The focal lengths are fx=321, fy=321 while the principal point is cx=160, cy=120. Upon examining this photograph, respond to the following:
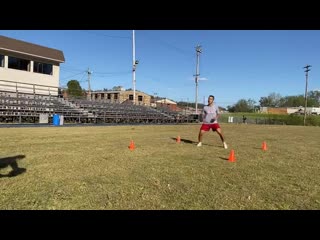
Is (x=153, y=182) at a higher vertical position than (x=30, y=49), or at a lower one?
lower

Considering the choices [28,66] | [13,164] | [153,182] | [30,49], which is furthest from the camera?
[30,49]

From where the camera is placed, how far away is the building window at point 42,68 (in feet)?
116

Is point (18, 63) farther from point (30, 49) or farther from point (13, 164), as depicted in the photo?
point (13, 164)

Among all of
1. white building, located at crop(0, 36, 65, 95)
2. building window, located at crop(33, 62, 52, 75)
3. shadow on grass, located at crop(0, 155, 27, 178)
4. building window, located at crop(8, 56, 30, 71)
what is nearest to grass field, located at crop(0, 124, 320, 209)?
shadow on grass, located at crop(0, 155, 27, 178)

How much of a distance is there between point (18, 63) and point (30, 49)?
8.44ft

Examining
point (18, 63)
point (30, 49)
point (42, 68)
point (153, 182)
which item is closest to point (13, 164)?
point (153, 182)

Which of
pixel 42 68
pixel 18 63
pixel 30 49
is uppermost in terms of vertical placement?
pixel 30 49

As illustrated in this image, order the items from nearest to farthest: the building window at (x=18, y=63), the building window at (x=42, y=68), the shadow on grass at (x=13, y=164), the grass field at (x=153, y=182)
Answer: the grass field at (x=153, y=182) < the shadow on grass at (x=13, y=164) < the building window at (x=18, y=63) < the building window at (x=42, y=68)

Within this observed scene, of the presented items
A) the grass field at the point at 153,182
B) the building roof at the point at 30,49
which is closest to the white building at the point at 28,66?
the building roof at the point at 30,49

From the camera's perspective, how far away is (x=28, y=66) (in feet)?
114

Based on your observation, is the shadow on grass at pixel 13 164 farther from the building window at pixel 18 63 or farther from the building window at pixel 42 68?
the building window at pixel 42 68

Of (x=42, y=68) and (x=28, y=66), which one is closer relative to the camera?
(x=28, y=66)

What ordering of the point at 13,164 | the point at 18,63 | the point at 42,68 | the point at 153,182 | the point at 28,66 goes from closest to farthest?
1. the point at 153,182
2. the point at 13,164
3. the point at 18,63
4. the point at 28,66
5. the point at 42,68
